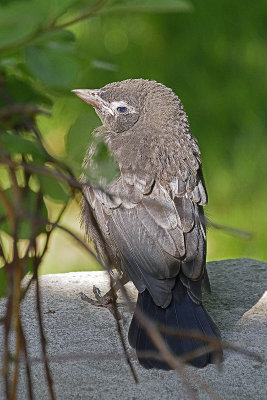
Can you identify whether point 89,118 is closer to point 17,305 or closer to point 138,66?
point 17,305

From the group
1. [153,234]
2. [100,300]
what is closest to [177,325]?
[153,234]

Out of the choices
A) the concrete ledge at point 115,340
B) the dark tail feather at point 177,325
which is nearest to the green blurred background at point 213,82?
the concrete ledge at point 115,340

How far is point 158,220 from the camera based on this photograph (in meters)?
3.40

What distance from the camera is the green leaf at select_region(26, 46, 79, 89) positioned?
142 centimetres

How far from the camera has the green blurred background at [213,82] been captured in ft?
21.2

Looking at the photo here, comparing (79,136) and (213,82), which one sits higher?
(79,136)

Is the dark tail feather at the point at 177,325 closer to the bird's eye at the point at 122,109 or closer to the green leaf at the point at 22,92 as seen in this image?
the bird's eye at the point at 122,109

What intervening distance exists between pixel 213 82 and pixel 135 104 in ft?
10.2

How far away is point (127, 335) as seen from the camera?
346 centimetres

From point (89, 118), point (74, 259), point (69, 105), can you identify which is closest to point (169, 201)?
point (89, 118)

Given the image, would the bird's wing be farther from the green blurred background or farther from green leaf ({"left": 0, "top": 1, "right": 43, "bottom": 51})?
the green blurred background

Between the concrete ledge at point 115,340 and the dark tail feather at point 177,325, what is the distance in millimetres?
46

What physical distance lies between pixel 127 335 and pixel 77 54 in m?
2.07

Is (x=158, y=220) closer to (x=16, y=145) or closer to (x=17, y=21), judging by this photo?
(x=16, y=145)
